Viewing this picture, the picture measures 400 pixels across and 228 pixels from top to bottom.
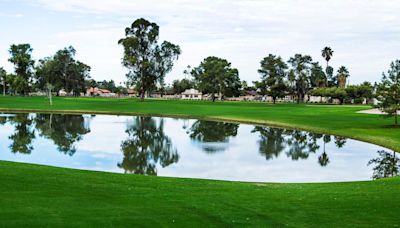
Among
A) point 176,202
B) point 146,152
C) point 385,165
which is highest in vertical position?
point 176,202

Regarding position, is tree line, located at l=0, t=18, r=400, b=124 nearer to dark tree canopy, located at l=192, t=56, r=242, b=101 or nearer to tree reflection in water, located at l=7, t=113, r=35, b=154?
dark tree canopy, located at l=192, t=56, r=242, b=101

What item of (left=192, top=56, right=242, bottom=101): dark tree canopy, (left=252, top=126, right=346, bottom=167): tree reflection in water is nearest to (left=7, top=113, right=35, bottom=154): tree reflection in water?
(left=252, top=126, right=346, bottom=167): tree reflection in water

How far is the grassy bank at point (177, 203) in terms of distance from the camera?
10258 mm

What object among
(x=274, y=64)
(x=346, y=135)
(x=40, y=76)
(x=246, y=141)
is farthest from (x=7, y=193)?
(x=40, y=76)

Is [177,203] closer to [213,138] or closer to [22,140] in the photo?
[22,140]

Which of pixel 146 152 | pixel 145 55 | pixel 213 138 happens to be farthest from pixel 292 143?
pixel 145 55

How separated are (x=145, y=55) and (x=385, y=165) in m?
92.9

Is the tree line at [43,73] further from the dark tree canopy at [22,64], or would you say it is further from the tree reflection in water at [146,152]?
the tree reflection in water at [146,152]

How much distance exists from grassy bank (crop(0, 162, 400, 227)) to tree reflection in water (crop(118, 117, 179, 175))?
20.3 ft

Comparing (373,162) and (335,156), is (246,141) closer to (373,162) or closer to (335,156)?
(335,156)

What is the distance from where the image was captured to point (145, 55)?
113 metres

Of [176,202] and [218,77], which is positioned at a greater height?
[218,77]

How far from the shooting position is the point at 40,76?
151875mm

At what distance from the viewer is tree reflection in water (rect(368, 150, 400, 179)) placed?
22469 mm
